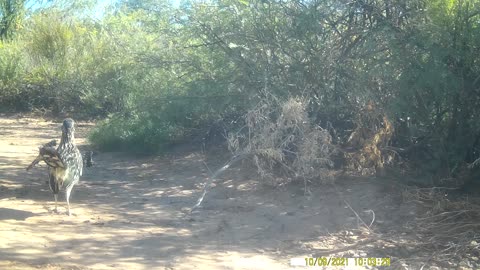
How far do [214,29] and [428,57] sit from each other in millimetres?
3338

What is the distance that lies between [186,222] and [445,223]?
3.02 meters

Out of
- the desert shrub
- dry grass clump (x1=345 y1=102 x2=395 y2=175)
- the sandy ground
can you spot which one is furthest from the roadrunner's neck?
the desert shrub

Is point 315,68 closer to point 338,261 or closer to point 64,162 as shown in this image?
point 338,261

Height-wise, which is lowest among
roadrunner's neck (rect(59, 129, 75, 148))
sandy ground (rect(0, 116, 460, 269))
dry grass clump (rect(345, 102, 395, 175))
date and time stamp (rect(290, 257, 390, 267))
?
date and time stamp (rect(290, 257, 390, 267))

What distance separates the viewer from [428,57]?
812cm

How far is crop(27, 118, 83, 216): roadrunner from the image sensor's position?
24.1ft

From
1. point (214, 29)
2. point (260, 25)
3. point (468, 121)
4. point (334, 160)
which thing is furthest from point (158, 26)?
point (468, 121)

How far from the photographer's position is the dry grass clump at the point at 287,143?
320 inches

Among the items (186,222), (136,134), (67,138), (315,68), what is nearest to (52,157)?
(67,138)

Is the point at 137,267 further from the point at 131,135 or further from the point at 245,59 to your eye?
the point at 131,135

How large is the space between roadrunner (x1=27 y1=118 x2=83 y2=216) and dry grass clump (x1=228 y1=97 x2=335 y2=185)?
2.10 metres

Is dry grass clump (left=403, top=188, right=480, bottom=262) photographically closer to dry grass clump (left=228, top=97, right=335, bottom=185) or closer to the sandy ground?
the sandy ground

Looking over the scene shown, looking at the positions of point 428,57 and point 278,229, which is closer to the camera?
point 278,229

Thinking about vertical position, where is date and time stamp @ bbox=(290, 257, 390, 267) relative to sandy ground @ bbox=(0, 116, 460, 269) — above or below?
below
